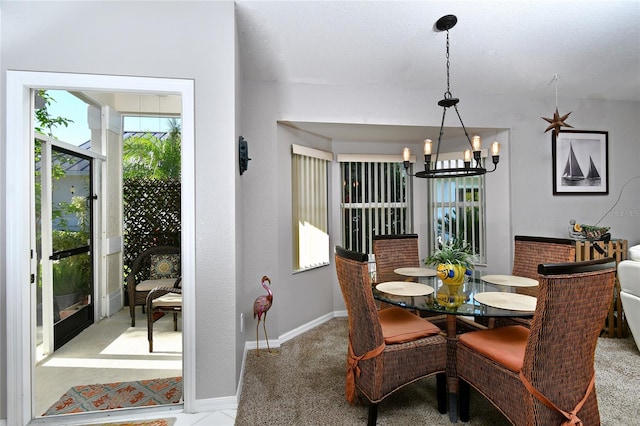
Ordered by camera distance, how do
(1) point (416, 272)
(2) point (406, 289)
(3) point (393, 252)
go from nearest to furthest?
1. (2) point (406, 289)
2. (1) point (416, 272)
3. (3) point (393, 252)

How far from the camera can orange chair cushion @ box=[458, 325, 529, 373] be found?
177 cm

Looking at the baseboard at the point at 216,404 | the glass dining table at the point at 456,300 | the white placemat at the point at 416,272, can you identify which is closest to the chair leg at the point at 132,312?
the baseboard at the point at 216,404

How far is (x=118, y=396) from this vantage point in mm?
2268

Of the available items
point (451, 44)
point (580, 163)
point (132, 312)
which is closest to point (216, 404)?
point (132, 312)

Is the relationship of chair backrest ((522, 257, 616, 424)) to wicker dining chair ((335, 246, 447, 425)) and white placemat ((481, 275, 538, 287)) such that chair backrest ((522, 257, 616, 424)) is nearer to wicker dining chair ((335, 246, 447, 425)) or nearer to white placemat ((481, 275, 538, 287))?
→ wicker dining chair ((335, 246, 447, 425))

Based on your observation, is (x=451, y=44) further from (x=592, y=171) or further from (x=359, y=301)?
(x=592, y=171)

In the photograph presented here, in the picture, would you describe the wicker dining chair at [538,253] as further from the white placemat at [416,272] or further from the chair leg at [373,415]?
the chair leg at [373,415]

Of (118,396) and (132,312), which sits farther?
(132,312)

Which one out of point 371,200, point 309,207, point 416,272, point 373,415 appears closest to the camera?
point 373,415

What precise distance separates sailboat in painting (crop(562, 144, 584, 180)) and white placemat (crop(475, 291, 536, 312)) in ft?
8.01

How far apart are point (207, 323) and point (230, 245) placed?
1.70 feet

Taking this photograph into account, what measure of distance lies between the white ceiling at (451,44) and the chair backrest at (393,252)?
1.54 m

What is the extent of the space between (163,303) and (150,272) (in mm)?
257

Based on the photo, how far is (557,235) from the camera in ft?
12.5
